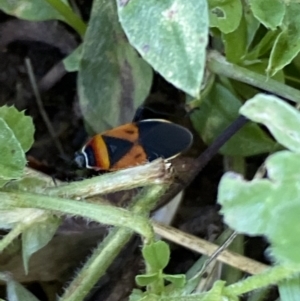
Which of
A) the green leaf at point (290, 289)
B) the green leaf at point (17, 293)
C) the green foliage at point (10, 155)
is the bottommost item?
the green leaf at point (17, 293)

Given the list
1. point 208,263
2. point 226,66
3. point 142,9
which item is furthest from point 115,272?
point 142,9

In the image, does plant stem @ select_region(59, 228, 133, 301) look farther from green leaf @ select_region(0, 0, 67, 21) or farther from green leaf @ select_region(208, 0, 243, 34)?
green leaf @ select_region(0, 0, 67, 21)

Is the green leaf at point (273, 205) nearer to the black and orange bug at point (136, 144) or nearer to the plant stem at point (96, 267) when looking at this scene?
the plant stem at point (96, 267)

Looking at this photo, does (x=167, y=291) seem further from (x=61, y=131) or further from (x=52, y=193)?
(x=61, y=131)

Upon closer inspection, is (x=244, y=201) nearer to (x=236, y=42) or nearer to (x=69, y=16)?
(x=236, y=42)

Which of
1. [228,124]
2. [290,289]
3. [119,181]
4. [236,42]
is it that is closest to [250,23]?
[236,42]

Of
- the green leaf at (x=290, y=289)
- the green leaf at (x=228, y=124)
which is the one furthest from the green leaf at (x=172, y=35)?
the green leaf at (x=228, y=124)
